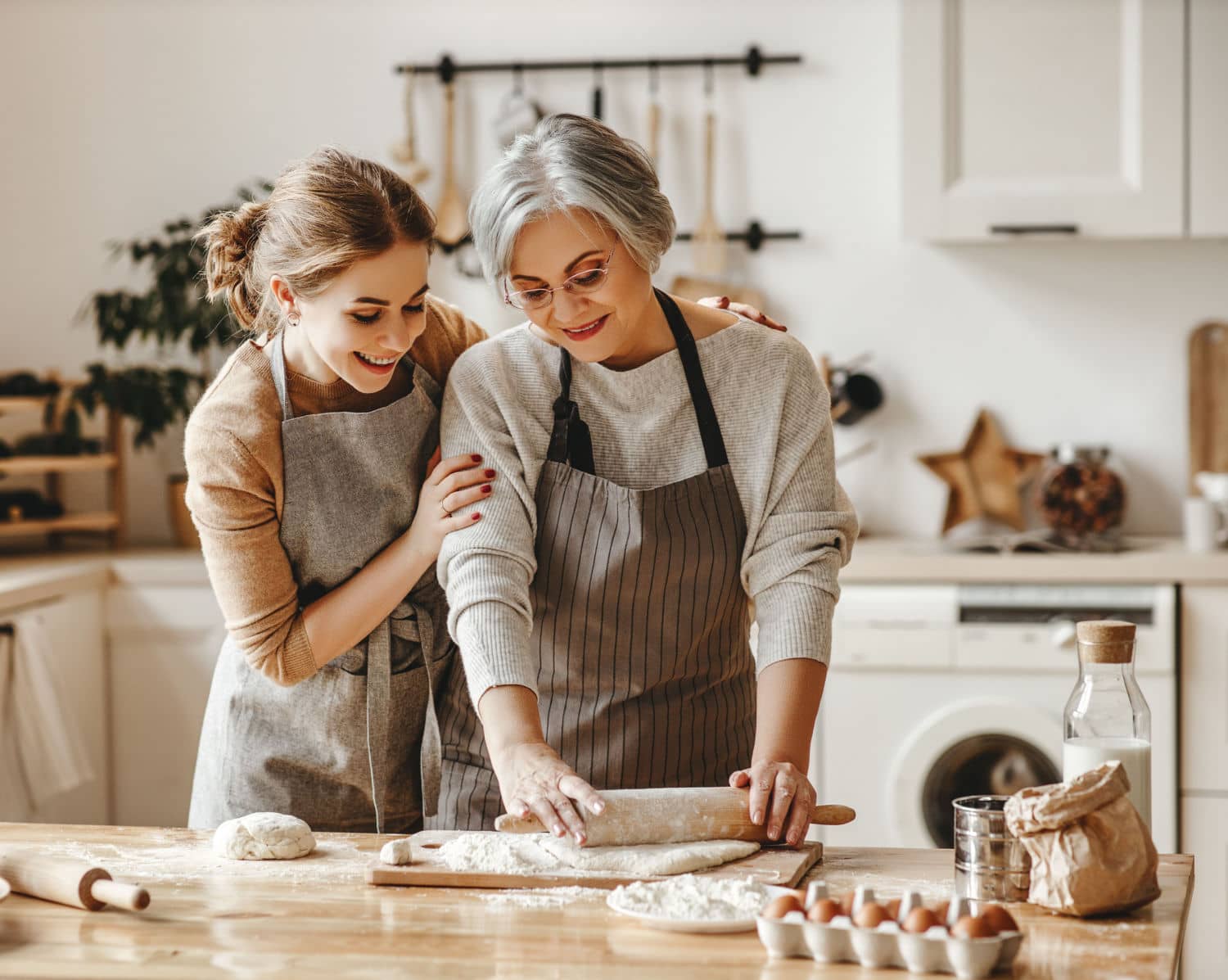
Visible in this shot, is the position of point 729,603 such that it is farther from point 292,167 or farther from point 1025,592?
point 1025,592

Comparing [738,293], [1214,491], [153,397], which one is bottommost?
[1214,491]

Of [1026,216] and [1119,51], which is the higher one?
[1119,51]

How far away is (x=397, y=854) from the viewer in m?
1.18

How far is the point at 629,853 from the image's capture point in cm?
118

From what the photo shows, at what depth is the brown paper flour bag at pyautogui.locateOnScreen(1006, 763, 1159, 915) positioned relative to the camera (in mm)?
1028

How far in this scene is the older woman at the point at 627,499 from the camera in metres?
1.35

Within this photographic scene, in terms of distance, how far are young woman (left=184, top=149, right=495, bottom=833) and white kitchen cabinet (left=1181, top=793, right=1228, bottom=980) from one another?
1.67 meters

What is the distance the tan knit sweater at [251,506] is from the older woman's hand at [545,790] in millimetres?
329

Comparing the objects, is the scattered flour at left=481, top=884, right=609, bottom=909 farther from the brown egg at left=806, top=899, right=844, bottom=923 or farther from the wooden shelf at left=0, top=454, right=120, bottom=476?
the wooden shelf at left=0, top=454, right=120, bottom=476

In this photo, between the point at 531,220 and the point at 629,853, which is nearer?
the point at 629,853

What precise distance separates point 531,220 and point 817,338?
Answer: 1.98 meters

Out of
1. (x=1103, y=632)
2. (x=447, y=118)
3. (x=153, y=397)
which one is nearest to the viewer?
(x=1103, y=632)

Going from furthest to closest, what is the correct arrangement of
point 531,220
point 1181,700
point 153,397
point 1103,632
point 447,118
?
point 447,118 → point 153,397 → point 1181,700 → point 531,220 → point 1103,632

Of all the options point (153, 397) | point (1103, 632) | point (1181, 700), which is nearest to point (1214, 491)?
point (1181, 700)
